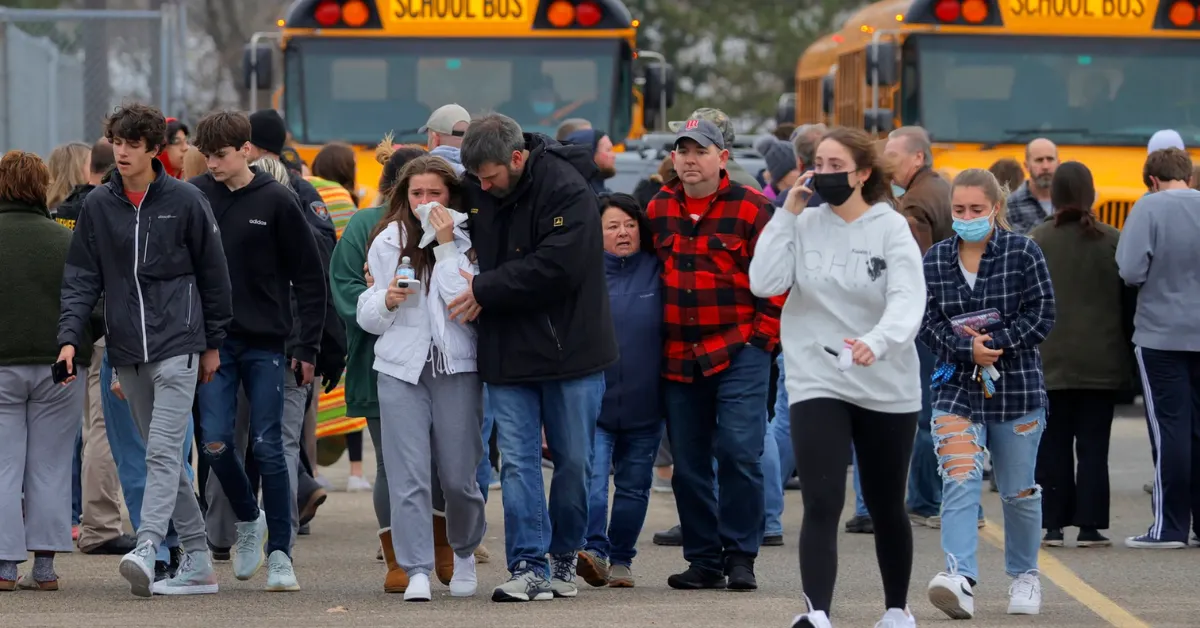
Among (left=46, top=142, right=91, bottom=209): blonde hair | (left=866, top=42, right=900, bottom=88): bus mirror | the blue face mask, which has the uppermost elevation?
(left=866, top=42, right=900, bottom=88): bus mirror

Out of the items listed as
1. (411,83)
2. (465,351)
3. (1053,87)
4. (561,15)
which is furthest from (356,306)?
(1053,87)

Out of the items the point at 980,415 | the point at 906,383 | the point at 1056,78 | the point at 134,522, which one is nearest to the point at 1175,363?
the point at 980,415

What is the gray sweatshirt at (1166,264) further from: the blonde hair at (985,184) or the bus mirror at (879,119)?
the bus mirror at (879,119)

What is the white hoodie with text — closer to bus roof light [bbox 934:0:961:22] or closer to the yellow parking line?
the yellow parking line

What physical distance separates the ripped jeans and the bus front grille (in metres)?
6.92

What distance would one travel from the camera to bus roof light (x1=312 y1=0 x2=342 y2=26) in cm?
1516

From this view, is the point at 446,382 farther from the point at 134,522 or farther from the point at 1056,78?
the point at 1056,78

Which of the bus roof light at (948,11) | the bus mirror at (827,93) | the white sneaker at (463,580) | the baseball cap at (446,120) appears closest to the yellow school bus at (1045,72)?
the bus roof light at (948,11)

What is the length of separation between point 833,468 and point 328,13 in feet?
30.5

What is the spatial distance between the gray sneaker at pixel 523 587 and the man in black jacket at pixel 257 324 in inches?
36.3

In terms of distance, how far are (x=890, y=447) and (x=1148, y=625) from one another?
1358mm

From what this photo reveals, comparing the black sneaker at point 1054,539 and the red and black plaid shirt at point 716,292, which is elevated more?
the red and black plaid shirt at point 716,292

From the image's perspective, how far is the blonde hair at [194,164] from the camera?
8688 mm

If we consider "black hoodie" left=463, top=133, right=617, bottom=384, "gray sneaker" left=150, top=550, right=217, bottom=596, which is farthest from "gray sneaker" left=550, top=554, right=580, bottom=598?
"gray sneaker" left=150, top=550, right=217, bottom=596
